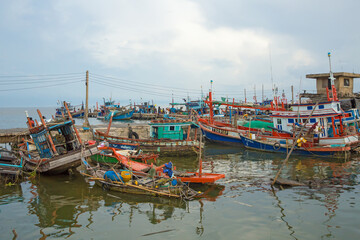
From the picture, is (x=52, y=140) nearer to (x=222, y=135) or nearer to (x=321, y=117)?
(x=222, y=135)

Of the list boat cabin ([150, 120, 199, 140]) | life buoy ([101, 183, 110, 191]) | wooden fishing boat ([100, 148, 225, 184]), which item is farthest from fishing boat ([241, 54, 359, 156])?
life buoy ([101, 183, 110, 191])

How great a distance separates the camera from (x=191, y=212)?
999 centimetres

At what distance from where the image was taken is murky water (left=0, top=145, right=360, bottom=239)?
28.1 feet

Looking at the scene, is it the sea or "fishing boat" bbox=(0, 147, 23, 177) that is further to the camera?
"fishing boat" bbox=(0, 147, 23, 177)

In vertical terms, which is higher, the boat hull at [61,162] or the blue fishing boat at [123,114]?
the blue fishing boat at [123,114]

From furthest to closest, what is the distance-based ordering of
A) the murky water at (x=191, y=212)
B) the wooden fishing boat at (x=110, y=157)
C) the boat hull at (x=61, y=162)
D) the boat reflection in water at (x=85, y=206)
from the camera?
the wooden fishing boat at (x=110, y=157)
the boat hull at (x=61, y=162)
the boat reflection in water at (x=85, y=206)
the murky water at (x=191, y=212)

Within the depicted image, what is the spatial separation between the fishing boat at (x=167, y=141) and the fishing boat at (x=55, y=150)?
4.81 meters

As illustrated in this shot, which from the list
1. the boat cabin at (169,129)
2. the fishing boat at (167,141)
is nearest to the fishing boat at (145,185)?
the fishing boat at (167,141)

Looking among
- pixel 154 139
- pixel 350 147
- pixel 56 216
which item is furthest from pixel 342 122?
pixel 56 216

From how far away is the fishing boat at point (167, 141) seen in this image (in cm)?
2128

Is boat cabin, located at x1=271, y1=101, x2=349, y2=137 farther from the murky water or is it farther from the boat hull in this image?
the boat hull

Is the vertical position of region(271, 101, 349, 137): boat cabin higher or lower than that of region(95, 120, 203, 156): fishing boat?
higher

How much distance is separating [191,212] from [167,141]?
1169 centimetres

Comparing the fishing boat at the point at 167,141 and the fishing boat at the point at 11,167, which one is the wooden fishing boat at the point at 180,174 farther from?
the fishing boat at the point at 167,141
